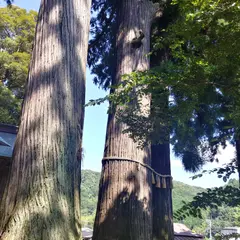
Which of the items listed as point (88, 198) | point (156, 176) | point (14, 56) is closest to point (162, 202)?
point (156, 176)

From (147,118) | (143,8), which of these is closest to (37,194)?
(147,118)

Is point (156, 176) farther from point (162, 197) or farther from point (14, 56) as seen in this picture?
point (14, 56)

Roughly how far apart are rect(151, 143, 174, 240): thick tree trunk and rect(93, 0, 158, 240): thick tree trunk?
1.07 m

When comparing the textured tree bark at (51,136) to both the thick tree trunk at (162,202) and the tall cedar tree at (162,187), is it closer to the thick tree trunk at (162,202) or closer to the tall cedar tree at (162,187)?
the tall cedar tree at (162,187)

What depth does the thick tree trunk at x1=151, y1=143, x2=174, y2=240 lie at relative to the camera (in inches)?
156

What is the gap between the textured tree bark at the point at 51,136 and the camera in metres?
1.49

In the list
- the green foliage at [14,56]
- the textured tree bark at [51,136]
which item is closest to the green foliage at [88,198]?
the green foliage at [14,56]

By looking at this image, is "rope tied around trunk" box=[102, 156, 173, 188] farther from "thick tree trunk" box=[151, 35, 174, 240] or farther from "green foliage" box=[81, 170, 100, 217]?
"green foliage" box=[81, 170, 100, 217]

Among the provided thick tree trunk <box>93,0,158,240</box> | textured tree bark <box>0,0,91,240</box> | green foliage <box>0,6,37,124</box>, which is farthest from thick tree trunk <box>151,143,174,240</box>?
green foliage <box>0,6,37,124</box>

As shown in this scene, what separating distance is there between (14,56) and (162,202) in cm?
846

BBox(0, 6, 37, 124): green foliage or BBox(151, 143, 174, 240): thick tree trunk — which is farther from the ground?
BBox(0, 6, 37, 124): green foliage

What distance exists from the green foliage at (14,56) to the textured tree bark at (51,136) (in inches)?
275

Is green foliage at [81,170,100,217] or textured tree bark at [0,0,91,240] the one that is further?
green foliage at [81,170,100,217]

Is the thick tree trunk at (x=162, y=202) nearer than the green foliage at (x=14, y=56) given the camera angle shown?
Yes
